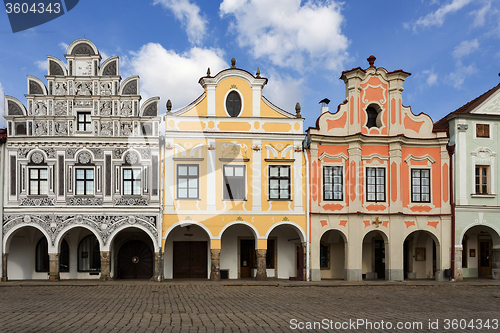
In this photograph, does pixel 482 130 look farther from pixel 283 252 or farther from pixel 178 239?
pixel 178 239

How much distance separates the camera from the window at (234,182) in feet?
90.8

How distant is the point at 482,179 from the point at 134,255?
1959 centimetres

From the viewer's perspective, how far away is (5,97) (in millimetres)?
27172

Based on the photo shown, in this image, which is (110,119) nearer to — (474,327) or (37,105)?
(37,105)

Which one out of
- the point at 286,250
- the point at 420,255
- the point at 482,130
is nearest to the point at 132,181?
the point at 286,250

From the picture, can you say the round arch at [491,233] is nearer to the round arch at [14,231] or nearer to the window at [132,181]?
the window at [132,181]

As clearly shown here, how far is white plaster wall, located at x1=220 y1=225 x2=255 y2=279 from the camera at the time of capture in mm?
29062

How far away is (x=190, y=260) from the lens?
29125mm

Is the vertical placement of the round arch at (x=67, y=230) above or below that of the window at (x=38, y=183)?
below

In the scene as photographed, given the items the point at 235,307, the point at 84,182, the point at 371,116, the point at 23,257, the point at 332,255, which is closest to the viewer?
the point at 235,307

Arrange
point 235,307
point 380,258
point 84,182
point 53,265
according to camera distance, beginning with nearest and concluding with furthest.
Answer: point 235,307 → point 53,265 → point 84,182 → point 380,258

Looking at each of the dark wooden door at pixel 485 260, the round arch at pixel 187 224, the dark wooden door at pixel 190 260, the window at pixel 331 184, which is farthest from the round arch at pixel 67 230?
the dark wooden door at pixel 485 260

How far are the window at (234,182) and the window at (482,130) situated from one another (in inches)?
519

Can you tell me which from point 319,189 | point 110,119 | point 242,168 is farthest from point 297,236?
point 110,119
